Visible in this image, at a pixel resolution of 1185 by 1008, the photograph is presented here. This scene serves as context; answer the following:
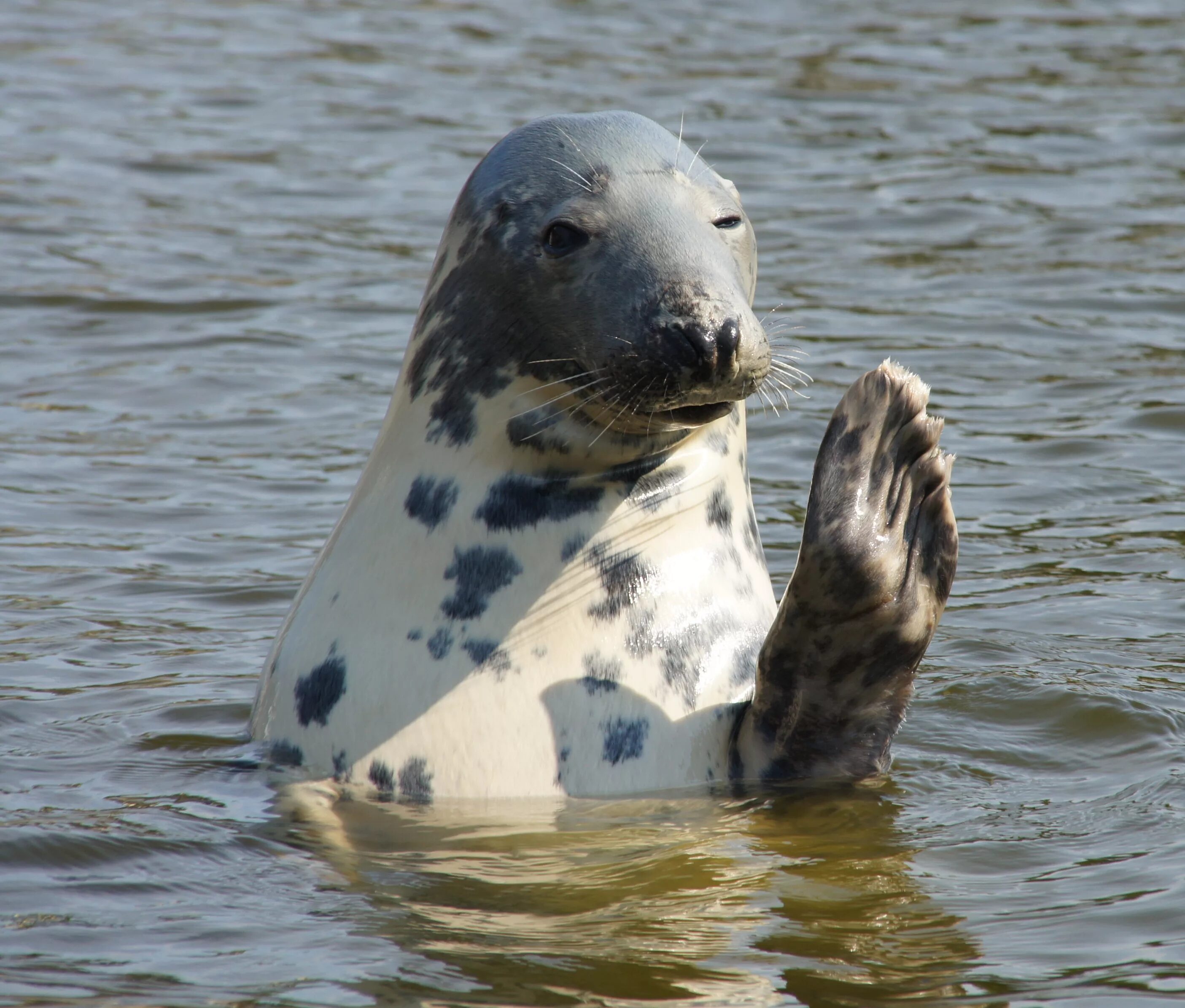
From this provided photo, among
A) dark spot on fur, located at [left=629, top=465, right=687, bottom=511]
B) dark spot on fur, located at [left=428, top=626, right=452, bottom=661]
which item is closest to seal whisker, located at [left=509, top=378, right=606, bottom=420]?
dark spot on fur, located at [left=629, top=465, right=687, bottom=511]

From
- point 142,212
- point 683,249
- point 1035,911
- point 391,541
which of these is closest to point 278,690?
point 391,541

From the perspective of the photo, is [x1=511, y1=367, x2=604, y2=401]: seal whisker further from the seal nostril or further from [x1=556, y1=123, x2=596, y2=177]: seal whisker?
[x1=556, y1=123, x2=596, y2=177]: seal whisker

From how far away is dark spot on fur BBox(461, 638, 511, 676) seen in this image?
4.36 m

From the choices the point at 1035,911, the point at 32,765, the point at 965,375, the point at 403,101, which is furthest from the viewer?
the point at 403,101

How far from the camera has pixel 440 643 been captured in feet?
14.4

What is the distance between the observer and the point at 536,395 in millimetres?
4359

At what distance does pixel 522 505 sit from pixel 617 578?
0.25 meters

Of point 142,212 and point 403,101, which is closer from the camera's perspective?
point 142,212

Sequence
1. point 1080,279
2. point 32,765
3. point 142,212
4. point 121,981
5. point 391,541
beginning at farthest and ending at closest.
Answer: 1. point 142,212
2. point 1080,279
3. point 32,765
4. point 391,541
5. point 121,981

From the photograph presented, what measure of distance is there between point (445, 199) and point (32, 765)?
23.2 ft

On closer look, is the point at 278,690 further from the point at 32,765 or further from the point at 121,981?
the point at 121,981

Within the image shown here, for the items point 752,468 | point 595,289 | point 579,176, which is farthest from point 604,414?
point 752,468

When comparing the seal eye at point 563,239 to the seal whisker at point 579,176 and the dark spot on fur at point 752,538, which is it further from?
the dark spot on fur at point 752,538

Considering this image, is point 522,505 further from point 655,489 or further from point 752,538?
point 752,538
